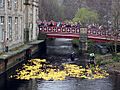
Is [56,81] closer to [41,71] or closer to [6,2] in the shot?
[41,71]

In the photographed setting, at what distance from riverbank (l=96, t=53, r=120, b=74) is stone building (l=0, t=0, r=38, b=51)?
12.3 m

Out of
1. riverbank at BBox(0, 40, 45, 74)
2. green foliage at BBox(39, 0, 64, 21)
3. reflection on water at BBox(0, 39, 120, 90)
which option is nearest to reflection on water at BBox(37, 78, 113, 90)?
reflection on water at BBox(0, 39, 120, 90)

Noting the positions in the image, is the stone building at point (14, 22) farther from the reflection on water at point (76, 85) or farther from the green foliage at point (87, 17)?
the green foliage at point (87, 17)

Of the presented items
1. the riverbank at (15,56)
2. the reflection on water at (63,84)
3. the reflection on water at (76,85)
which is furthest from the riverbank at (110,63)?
the riverbank at (15,56)

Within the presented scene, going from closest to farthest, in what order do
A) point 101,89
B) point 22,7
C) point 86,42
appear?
point 101,89 < point 22,7 < point 86,42

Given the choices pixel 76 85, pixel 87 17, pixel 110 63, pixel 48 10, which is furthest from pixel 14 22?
pixel 48 10

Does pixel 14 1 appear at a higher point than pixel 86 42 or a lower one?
higher

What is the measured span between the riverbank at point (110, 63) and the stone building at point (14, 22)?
1234 cm

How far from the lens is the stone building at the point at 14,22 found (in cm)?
4991

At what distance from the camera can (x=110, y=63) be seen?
51344 mm

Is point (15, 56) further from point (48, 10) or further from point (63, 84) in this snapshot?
point (48, 10)

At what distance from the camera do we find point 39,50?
232 feet

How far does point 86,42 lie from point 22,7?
13.0 metres

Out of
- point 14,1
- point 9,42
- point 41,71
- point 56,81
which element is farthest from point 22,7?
point 56,81
